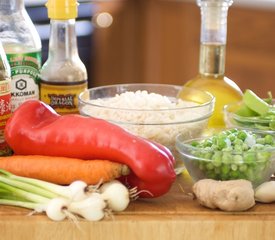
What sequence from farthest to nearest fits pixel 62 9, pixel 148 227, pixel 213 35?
pixel 213 35
pixel 62 9
pixel 148 227

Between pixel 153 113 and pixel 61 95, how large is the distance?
0.64 feet

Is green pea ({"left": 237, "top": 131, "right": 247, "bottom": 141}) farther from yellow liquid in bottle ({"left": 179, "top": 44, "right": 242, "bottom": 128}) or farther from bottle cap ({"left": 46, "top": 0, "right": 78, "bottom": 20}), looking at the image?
bottle cap ({"left": 46, "top": 0, "right": 78, "bottom": 20})

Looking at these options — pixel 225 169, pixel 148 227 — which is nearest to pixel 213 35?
pixel 225 169

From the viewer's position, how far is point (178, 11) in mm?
3660

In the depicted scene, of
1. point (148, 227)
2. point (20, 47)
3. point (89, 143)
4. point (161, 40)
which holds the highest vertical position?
point (20, 47)

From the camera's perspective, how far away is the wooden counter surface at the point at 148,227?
1.04m

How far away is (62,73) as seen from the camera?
133cm

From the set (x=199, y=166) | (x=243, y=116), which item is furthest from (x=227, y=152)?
(x=243, y=116)

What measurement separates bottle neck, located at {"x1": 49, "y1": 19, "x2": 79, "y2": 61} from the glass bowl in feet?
1.00

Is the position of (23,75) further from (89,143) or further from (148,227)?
(148,227)

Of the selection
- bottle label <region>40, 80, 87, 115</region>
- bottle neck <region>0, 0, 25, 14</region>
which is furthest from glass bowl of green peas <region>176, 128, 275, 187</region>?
bottle neck <region>0, 0, 25, 14</region>

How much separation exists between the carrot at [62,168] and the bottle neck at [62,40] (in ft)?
0.90

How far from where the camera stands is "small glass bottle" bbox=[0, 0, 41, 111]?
128cm

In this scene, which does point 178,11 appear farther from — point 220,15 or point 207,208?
point 207,208
